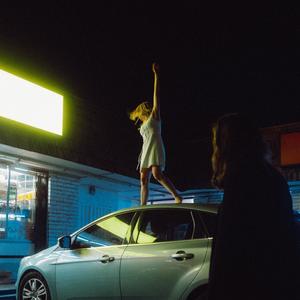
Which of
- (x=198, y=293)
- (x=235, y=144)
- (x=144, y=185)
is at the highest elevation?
(x=144, y=185)

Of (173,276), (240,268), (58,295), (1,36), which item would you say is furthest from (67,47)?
(240,268)

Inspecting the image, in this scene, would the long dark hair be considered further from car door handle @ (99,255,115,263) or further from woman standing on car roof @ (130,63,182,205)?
woman standing on car roof @ (130,63,182,205)

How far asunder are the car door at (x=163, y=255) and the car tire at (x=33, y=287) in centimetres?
147

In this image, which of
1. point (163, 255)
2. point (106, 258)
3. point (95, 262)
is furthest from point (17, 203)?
point (163, 255)

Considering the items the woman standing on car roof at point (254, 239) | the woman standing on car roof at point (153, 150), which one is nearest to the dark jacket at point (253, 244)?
the woman standing on car roof at point (254, 239)

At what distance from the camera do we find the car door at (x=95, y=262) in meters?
5.50

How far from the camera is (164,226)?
5.42 m

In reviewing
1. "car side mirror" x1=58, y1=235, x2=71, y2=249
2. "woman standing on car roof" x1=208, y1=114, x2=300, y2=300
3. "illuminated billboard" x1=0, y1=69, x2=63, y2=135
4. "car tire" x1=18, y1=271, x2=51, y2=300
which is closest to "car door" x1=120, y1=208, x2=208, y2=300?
"car side mirror" x1=58, y1=235, x2=71, y2=249

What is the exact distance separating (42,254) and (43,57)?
593cm

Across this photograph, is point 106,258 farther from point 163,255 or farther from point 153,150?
point 153,150

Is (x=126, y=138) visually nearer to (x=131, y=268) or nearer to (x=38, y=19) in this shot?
(x=38, y=19)

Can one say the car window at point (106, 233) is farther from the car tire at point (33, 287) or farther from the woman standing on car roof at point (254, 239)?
the woman standing on car roof at point (254, 239)

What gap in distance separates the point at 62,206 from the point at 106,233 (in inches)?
226

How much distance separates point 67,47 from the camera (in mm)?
11406
